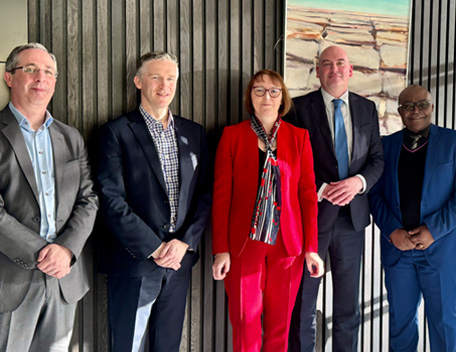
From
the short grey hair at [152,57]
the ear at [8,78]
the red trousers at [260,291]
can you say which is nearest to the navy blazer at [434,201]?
the red trousers at [260,291]

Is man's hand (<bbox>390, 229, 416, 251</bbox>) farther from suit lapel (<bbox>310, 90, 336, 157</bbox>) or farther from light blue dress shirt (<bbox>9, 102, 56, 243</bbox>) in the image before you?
light blue dress shirt (<bbox>9, 102, 56, 243</bbox>)

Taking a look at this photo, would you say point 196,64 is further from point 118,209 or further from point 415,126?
point 415,126

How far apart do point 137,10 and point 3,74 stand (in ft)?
3.21

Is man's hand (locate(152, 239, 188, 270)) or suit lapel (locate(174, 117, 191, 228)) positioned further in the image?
suit lapel (locate(174, 117, 191, 228))

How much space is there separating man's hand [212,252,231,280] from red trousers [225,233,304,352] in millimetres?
48

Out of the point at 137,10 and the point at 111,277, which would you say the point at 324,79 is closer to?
the point at 137,10

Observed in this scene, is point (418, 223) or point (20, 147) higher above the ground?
point (20, 147)

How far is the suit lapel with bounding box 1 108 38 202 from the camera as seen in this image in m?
2.33

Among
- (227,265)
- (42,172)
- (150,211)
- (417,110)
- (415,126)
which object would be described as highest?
(417,110)

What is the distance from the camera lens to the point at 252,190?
2809 mm

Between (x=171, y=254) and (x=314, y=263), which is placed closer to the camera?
(x=171, y=254)

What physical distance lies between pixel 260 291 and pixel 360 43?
2.20 metres

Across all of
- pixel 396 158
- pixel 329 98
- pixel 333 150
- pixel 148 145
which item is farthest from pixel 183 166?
pixel 396 158

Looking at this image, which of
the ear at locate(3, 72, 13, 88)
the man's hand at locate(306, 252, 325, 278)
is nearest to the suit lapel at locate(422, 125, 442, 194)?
the man's hand at locate(306, 252, 325, 278)
